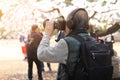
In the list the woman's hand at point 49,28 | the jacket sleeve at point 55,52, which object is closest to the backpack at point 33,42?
the woman's hand at point 49,28

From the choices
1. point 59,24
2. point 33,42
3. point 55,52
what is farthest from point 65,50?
point 33,42

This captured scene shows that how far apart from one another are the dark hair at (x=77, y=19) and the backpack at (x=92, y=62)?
10cm

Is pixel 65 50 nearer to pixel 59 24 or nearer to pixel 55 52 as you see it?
pixel 55 52

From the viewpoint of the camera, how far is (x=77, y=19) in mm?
3877

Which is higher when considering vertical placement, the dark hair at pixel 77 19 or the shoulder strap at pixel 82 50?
the dark hair at pixel 77 19

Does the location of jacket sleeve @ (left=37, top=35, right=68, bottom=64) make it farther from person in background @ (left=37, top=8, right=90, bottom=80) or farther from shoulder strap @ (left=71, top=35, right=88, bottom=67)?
shoulder strap @ (left=71, top=35, right=88, bottom=67)

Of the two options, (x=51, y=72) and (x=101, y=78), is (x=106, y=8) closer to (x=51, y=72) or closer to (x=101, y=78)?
(x=51, y=72)

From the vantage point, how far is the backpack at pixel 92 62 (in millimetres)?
3785

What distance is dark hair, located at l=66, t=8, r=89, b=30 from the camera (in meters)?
3.85

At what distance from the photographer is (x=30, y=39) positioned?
40.2 feet

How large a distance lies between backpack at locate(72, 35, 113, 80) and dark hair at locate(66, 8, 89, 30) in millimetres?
96

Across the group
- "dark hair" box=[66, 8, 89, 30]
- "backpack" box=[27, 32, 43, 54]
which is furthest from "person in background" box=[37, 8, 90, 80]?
"backpack" box=[27, 32, 43, 54]

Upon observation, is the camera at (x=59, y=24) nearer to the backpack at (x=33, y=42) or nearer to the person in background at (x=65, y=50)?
the person in background at (x=65, y=50)

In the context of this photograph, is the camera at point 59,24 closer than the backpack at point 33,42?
Yes
